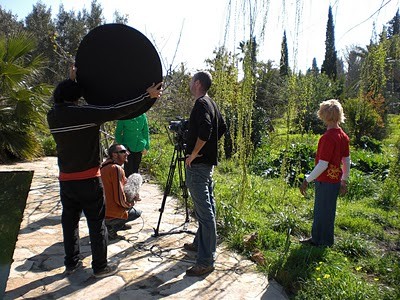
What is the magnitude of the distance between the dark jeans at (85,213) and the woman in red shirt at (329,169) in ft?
6.40

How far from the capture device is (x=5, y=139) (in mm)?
8031

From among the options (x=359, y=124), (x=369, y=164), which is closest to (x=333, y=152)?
(x=369, y=164)

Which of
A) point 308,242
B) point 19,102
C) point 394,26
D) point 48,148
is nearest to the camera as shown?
point 394,26

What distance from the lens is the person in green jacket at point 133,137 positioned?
16.5 ft

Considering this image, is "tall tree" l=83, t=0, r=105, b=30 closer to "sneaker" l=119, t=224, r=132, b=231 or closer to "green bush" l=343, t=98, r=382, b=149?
"green bush" l=343, t=98, r=382, b=149

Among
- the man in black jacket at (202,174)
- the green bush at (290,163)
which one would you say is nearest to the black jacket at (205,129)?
the man in black jacket at (202,174)

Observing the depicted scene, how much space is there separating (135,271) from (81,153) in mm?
1170

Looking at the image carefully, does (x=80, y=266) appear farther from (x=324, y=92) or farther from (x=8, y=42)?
(x=324, y=92)

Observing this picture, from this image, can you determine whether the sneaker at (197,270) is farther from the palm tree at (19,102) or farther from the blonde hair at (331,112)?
the palm tree at (19,102)

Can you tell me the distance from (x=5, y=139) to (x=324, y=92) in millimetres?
12389

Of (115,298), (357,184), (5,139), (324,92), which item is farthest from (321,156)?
(324,92)

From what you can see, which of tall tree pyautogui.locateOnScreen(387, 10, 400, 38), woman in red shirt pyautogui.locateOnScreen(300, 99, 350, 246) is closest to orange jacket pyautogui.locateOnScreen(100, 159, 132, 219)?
woman in red shirt pyautogui.locateOnScreen(300, 99, 350, 246)

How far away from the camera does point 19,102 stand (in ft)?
25.7

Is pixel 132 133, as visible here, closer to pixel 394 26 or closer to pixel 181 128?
pixel 181 128
